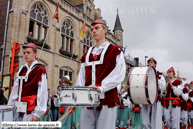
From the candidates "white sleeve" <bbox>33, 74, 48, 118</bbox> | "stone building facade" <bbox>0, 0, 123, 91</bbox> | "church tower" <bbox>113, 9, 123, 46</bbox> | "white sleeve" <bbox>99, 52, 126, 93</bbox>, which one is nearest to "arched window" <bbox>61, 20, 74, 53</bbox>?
"stone building facade" <bbox>0, 0, 123, 91</bbox>

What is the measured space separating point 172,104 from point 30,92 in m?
5.23

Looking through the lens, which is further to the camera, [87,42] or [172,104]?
[87,42]

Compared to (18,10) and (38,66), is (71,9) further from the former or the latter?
(38,66)

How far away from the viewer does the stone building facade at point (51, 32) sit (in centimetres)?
1474

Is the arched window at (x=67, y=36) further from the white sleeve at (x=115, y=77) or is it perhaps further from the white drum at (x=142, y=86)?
the white sleeve at (x=115, y=77)

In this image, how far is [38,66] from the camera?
3.60 m

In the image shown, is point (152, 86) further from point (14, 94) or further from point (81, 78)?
point (14, 94)

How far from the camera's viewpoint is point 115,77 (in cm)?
282

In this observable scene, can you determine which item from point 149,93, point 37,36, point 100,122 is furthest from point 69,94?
point 37,36

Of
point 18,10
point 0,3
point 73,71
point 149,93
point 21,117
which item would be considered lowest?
point 21,117

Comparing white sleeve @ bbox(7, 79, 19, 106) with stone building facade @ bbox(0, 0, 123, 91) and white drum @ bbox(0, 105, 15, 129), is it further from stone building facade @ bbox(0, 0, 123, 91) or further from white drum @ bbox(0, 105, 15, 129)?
stone building facade @ bbox(0, 0, 123, 91)

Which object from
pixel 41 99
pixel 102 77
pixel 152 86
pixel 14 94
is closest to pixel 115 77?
pixel 102 77

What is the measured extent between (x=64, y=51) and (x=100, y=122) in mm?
16575

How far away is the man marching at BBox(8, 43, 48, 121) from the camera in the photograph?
129 inches
